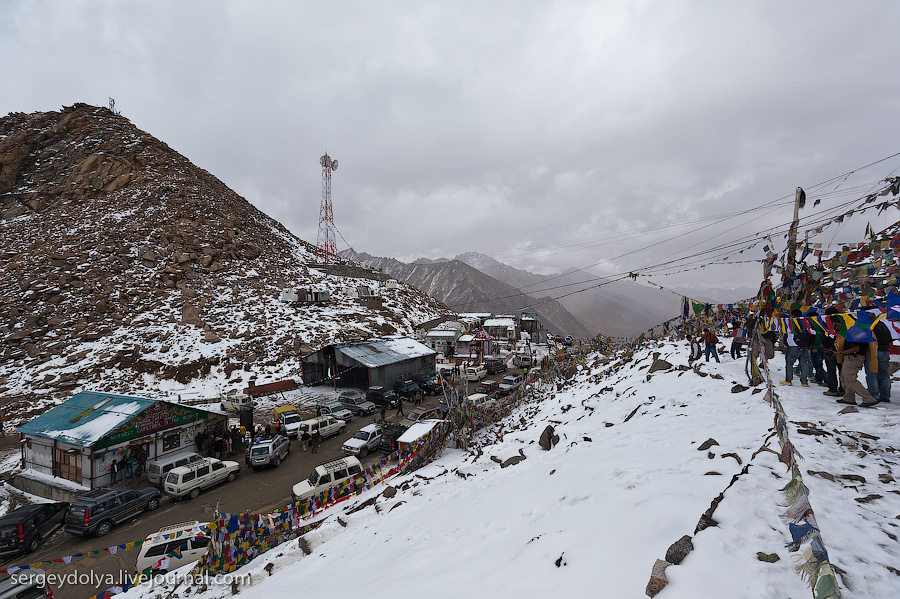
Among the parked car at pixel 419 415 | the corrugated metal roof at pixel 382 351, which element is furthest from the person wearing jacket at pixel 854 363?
the corrugated metal roof at pixel 382 351

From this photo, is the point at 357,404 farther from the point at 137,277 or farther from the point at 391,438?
the point at 137,277

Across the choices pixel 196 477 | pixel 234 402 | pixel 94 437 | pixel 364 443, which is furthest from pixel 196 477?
pixel 234 402

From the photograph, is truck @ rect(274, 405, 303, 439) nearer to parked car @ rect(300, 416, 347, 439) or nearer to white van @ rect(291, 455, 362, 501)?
parked car @ rect(300, 416, 347, 439)

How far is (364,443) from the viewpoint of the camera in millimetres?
18000

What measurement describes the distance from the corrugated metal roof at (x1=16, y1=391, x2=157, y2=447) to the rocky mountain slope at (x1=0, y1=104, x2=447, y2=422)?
13224 millimetres

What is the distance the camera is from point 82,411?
677 inches

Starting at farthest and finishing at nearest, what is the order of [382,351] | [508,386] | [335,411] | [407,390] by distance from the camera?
[382,351], [407,390], [508,386], [335,411]

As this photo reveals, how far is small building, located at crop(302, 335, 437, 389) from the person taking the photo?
29.5 meters

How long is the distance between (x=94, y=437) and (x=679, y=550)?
845 inches

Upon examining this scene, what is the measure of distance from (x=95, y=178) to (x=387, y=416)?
7506 cm

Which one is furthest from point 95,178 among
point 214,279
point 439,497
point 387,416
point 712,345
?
point 712,345

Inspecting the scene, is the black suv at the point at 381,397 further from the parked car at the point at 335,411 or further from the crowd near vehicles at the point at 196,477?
the crowd near vehicles at the point at 196,477

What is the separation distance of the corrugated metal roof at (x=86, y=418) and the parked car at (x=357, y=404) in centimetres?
1122

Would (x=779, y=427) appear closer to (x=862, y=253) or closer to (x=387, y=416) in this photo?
(x=862, y=253)
